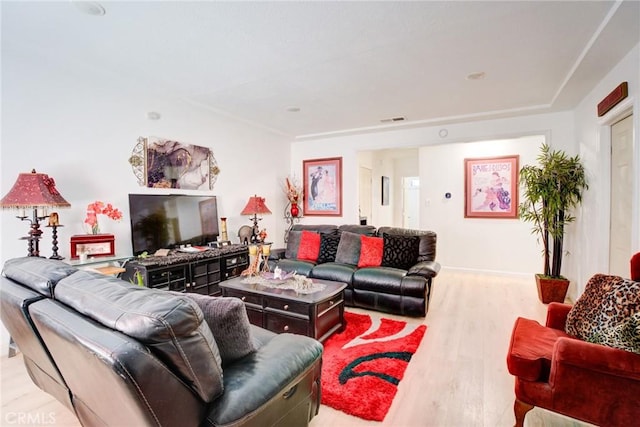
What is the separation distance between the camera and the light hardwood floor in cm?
183

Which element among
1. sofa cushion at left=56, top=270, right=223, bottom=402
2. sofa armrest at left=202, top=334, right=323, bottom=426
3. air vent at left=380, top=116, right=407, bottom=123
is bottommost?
sofa armrest at left=202, top=334, right=323, bottom=426

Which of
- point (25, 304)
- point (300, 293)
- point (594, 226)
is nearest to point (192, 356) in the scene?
point (25, 304)

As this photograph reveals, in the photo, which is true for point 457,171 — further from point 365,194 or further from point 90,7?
point 90,7

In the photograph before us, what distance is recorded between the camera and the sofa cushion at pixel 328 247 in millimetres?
4406

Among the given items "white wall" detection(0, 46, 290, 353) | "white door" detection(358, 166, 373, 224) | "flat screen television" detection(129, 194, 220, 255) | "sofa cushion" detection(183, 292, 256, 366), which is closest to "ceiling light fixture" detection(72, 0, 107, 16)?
"white wall" detection(0, 46, 290, 353)

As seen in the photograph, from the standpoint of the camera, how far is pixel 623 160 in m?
2.87

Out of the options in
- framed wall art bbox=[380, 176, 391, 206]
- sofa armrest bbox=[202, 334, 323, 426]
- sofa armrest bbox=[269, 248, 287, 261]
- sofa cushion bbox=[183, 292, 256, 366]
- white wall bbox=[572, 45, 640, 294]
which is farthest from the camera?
framed wall art bbox=[380, 176, 391, 206]

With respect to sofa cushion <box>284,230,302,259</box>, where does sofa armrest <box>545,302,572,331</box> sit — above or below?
below

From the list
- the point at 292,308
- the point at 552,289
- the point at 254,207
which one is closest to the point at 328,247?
the point at 254,207

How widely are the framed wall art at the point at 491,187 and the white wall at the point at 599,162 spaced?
125 cm

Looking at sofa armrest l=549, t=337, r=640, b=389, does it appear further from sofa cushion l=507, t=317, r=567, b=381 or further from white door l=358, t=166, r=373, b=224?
white door l=358, t=166, r=373, b=224

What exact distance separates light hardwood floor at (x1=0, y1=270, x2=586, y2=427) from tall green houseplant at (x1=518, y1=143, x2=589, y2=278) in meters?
1.07

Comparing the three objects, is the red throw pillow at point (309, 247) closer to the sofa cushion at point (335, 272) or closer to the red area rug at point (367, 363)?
the sofa cushion at point (335, 272)

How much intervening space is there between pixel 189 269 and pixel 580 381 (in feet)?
11.3
